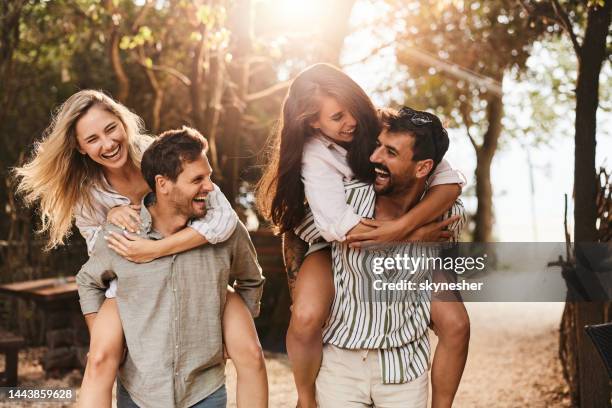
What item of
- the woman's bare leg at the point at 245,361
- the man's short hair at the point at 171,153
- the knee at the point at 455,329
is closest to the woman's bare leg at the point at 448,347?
the knee at the point at 455,329

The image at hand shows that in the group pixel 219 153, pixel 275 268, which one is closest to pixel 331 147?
pixel 275 268

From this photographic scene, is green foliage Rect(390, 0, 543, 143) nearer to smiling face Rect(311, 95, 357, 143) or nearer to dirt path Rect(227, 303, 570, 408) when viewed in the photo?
dirt path Rect(227, 303, 570, 408)

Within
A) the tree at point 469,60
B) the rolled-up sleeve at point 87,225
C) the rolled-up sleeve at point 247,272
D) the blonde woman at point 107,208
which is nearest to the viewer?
the blonde woman at point 107,208

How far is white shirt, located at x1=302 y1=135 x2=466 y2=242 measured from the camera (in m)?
3.31

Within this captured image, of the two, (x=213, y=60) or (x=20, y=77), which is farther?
(x=20, y=77)

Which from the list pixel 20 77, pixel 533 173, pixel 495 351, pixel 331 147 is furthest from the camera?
pixel 533 173

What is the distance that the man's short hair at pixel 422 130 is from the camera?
335cm

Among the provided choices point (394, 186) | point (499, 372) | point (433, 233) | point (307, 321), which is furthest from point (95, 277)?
point (499, 372)

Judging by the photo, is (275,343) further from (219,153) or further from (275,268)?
(219,153)

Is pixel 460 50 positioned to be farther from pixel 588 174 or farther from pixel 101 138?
pixel 101 138

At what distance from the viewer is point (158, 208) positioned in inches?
140

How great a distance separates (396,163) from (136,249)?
3.79 feet

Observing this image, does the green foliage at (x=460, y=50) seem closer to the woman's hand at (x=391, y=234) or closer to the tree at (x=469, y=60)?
the tree at (x=469, y=60)

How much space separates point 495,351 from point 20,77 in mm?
6805
